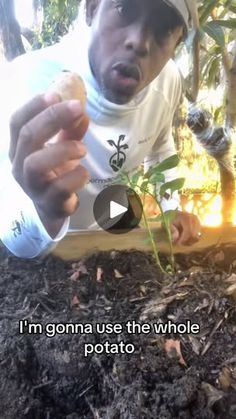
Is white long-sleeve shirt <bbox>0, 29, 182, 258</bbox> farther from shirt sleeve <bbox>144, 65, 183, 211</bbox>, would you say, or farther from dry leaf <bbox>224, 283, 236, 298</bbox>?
dry leaf <bbox>224, 283, 236, 298</bbox>

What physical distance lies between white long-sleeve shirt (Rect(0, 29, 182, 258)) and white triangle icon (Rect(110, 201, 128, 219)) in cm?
2

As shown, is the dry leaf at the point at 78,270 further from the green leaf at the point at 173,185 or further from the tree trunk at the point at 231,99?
the tree trunk at the point at 231,99

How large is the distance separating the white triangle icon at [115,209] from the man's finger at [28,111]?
17 cm

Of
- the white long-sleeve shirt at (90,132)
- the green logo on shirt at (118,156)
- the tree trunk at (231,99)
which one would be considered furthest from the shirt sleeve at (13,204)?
the tree trunk at (231,99)

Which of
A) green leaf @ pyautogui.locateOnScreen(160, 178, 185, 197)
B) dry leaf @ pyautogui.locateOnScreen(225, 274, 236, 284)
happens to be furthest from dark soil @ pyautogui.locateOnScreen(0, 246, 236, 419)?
green leaf @ pyautogui.locateOnScreen(160, 178, 185, 197)

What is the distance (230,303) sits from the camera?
0.50 metres

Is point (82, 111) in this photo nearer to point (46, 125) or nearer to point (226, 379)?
point (46, 125)

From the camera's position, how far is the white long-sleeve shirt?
0.46 meters

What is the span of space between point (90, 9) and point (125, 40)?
0.06 meters

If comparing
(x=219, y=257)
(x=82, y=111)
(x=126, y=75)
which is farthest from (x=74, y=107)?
(x=219, y=257)

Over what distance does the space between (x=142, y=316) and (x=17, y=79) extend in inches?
10.8

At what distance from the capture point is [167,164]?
55cm

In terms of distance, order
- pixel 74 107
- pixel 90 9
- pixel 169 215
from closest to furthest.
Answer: pixel 74 107, pixel 90 9, pixel 169 215

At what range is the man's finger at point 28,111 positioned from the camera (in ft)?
1.26
